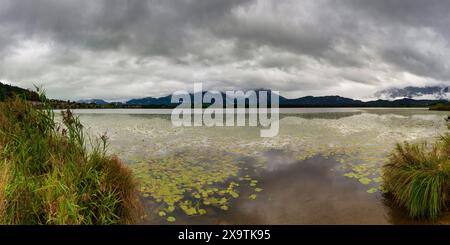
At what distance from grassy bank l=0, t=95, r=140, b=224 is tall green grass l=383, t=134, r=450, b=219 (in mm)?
6677

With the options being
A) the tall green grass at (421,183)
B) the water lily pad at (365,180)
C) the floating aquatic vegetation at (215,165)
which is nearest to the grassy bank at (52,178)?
the floating aquatic vegetation at (215,165)

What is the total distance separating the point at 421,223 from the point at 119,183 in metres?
7.00

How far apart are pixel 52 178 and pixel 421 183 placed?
27.1 ft

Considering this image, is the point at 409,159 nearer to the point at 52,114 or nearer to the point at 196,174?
the point at 196,174

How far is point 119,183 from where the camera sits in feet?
20.6

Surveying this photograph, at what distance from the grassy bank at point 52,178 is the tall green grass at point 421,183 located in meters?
6.68

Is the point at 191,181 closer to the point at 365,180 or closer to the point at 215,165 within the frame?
the point at 215,165

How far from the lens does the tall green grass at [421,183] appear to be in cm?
669

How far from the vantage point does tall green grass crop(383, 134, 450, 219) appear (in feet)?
22.0

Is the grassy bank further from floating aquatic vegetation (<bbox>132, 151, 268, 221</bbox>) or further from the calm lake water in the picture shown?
floating aquatic vegetation (<bbox>132, 151, 268, 221</bbox>)

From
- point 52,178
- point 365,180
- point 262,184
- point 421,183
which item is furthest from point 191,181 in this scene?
point 421,183

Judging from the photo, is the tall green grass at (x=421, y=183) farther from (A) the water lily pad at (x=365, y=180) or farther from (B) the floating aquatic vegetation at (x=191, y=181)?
(B) the floating aquatic vegetation at (x=191, y=181)

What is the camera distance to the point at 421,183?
6836 millimetres
